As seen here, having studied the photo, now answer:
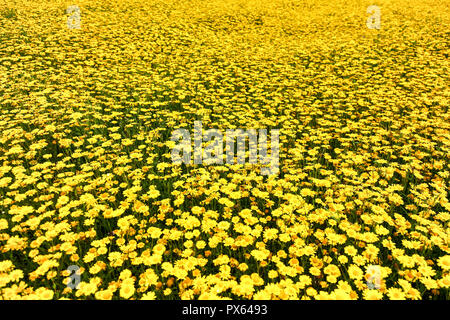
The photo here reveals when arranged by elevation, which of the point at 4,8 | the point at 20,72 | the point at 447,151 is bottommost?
the point at 447,151

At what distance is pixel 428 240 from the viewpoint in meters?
3.22

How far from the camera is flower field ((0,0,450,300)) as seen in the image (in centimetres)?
296

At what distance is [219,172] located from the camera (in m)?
4.73

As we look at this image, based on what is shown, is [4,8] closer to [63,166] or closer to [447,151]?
[63,166]

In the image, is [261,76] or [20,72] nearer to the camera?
[20,72]

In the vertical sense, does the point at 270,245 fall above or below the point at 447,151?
below

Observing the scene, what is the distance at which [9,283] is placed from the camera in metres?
2.86

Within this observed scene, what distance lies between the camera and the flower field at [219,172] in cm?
296
